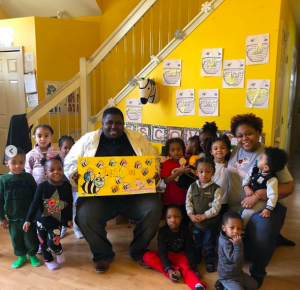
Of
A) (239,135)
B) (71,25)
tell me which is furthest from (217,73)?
(71,25)

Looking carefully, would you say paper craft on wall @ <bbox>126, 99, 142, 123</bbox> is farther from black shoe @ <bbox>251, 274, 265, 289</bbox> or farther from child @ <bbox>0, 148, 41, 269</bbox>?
black shoe @ <bbox>251, 274, 265, 289</bbox>

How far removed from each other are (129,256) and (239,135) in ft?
4.25

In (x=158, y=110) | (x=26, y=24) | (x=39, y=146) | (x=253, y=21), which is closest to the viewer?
(x=39, y=146)

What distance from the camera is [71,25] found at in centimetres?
452

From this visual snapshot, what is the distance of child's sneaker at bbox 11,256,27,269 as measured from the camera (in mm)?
2184

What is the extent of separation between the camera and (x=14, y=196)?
2180 millimetres

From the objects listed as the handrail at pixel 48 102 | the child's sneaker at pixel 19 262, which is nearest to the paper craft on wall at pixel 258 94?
the handrail at pixel 48 102

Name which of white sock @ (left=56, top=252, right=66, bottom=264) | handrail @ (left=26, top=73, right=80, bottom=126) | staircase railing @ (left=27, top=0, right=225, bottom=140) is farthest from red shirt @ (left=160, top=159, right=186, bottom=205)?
handrail @ (left=26, top=73, right=80, bottom=126)

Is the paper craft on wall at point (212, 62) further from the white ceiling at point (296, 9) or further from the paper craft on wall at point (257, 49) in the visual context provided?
the white ceiling at point (296, 9)

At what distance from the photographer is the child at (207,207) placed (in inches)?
83.7

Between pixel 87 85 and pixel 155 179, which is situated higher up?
pixel 87 85

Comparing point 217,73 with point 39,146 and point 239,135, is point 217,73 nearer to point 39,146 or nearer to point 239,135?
point 239,135

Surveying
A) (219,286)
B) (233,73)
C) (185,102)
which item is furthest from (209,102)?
(219,286)

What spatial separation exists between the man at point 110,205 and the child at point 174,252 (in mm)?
101
